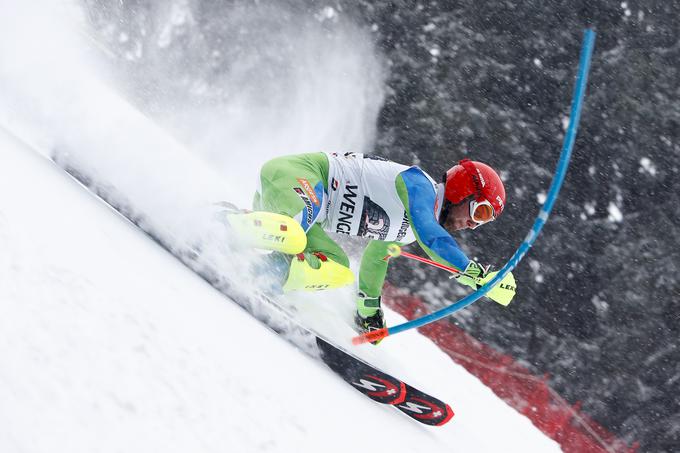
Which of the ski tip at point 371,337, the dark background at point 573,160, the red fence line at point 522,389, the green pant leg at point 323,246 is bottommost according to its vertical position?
the ski tip at point 371,337

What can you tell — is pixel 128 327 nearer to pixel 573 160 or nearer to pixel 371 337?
pixel 371 337

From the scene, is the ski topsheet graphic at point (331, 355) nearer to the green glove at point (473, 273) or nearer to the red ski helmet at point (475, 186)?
the green glove at point (473, 273)

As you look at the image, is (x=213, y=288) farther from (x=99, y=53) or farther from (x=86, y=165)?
(x=99, y=53)

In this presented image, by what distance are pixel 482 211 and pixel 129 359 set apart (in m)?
2.06

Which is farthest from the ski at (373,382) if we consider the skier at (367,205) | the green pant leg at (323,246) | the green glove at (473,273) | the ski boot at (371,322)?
the ski boot at (371,322)

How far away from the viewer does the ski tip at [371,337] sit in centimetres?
317

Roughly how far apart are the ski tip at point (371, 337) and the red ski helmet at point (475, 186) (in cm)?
75

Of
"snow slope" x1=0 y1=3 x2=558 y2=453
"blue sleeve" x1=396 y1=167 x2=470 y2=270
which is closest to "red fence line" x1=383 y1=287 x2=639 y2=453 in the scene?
"snow slope" x1=0 y1=3 x2=558 y2=453

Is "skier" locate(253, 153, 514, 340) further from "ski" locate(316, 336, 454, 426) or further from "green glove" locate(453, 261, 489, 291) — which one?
"ski" locate(316, 336, 454, 426)

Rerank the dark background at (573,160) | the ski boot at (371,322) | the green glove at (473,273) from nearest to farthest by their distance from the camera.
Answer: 1. the green glove at (473,273)
2. the ski boot at (371,322)
3. the dark background at (573,160)

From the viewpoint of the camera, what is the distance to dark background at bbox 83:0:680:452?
707cm

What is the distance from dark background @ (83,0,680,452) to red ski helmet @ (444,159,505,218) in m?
4.18

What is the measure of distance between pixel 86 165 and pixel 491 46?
5964 mm

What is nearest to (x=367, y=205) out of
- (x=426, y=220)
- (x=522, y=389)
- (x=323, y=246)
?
(x=323, y=246)
